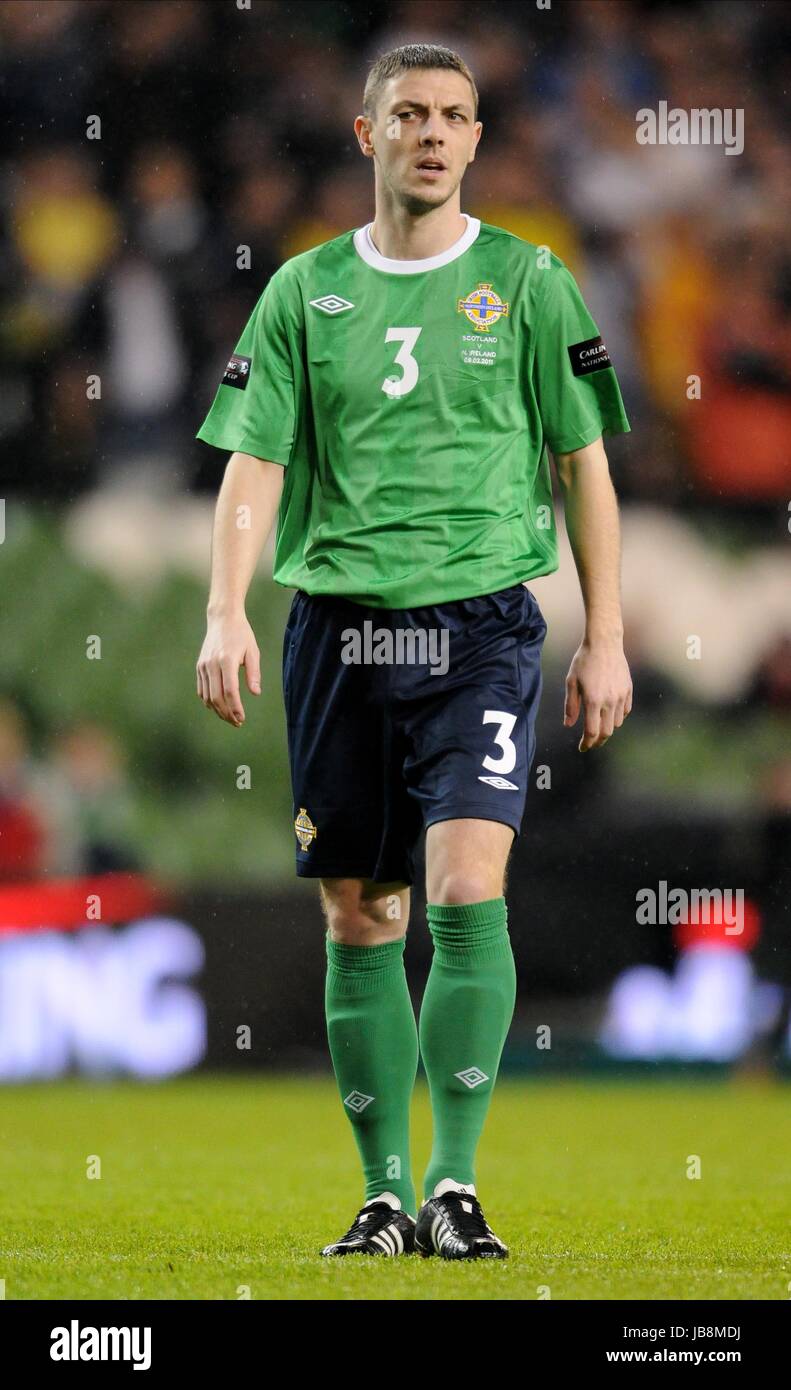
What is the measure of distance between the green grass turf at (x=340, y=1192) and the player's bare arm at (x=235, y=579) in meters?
0.92

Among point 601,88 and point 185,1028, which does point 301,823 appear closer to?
point 185,1028

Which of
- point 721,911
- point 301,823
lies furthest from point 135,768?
point 301,823

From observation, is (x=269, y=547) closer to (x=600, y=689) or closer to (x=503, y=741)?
(x=600, y=689)

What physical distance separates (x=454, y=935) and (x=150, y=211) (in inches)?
268

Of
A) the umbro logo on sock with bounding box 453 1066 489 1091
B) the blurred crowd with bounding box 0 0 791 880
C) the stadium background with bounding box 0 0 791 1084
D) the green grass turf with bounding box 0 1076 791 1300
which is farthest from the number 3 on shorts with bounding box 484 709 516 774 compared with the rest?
the blurred crowd with bounding box 0 0 791 880

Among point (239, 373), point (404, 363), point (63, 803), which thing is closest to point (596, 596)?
point (404, 363)

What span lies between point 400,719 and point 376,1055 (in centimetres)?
58

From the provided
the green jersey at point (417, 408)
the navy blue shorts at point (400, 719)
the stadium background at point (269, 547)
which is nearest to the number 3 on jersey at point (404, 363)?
the green jersey at point (417, 408)

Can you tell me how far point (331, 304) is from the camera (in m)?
3.37

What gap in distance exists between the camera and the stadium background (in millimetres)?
7129

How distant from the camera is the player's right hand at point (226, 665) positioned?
3135 millimetres

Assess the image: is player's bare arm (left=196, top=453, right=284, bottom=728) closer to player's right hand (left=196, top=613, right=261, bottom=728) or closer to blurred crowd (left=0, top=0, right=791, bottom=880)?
player's right hand (left=196, top=613, right=261, bottom=728)

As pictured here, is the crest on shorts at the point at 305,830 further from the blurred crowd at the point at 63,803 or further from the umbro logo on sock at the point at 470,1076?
the blurred crowd at the point at 63,803

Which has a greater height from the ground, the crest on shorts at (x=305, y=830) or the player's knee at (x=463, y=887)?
the crest on shorts at (x=305, y=830)
